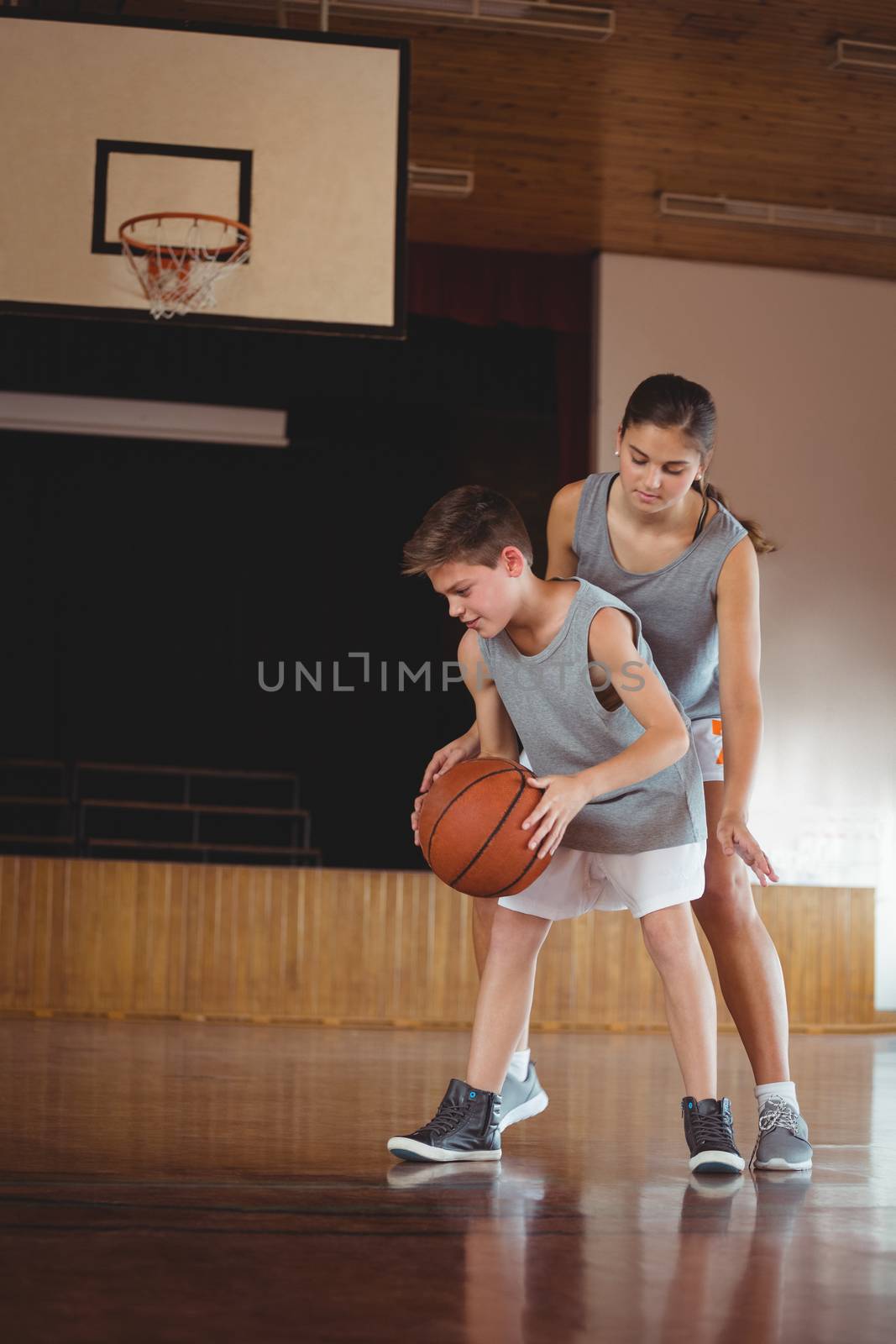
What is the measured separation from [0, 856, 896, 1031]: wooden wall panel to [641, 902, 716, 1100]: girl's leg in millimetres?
3974

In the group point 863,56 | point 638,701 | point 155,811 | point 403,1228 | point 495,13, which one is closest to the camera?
point 403,1228

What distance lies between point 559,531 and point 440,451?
660 centimetres

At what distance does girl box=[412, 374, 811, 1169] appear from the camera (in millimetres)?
2225

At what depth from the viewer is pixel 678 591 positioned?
2393 mm

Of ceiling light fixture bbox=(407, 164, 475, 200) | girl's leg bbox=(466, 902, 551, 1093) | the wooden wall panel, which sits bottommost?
the wooden wall panel

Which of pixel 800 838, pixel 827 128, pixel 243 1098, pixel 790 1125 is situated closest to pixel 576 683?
pixel 790 1125

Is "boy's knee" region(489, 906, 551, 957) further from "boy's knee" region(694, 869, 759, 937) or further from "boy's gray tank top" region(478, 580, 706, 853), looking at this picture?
"boy's knee" region(694, 869, 759, 937)

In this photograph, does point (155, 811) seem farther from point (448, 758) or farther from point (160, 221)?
point (448, 758)

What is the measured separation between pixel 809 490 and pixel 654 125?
2.28 metres

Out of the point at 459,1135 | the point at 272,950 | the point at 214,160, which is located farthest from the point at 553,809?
the point at 272,950

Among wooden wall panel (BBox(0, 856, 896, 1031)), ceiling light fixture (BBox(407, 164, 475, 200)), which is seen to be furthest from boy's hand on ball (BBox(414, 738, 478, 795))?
ceiling light fixture (BBox(407, 164, 475, 200))

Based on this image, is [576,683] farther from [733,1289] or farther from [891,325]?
[891,325]

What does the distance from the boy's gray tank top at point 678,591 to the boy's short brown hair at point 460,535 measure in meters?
0.37

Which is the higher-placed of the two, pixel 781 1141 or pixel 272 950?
pixel 781 1141
